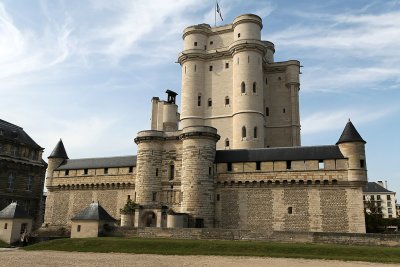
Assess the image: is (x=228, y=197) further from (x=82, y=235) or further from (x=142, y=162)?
(x=82, y=235)

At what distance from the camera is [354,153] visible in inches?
1192

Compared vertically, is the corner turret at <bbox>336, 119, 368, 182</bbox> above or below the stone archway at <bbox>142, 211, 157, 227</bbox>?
above

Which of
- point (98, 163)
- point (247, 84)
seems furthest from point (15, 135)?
point (247, 84)

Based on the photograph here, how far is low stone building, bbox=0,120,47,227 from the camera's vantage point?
1704 inches

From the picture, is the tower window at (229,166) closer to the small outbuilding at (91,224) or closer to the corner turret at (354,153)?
the corner turret at (354,153)

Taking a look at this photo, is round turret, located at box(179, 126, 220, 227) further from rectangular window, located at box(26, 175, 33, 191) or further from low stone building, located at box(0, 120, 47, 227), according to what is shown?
rectangular window, located at box(26, 175, 33, 191)

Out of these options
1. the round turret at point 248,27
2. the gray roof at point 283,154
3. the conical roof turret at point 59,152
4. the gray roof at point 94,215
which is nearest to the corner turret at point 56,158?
the conical roof turret at point 59,152

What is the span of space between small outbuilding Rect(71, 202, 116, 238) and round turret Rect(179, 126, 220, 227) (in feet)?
22.6

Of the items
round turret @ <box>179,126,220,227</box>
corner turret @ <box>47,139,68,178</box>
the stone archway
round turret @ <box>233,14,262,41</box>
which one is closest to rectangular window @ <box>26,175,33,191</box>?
corner turret @ <box>47,139,68,178</box>

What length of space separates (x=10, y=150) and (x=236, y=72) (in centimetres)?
2819

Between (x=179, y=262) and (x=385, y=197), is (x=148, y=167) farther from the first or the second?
(x=385, y=197)

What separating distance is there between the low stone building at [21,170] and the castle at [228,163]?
190 inches

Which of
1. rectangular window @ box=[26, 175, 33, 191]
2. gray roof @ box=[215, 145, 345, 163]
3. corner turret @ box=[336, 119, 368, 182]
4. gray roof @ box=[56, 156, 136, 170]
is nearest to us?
corner turret @ box=[336, 119, 368, 182]

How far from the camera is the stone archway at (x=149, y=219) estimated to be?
32.6m
